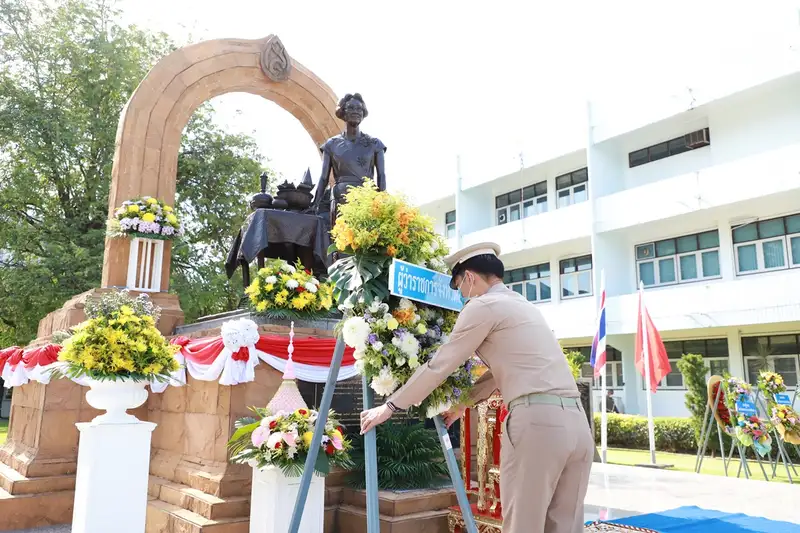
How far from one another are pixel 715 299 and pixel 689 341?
7.50ft

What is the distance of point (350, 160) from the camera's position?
21.2 feet

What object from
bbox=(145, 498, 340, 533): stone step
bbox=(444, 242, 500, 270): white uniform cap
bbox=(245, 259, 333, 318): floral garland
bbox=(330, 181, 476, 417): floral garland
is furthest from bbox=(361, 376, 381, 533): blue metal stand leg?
bbox=(245, 259, 333, 318): floral garland

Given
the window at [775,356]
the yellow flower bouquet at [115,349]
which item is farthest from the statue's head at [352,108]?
the window at [775,356]

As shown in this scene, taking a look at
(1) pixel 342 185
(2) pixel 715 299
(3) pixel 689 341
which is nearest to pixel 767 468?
(2) pixel 715 299

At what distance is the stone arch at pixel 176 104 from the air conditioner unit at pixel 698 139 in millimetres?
12267

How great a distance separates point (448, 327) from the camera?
360 cm

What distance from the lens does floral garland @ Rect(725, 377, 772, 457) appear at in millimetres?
8930

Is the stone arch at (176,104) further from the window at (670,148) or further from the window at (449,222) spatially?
the window at (449,222)

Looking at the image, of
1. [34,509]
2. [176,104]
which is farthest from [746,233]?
[34,509]

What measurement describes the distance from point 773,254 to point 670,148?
4.35 metres

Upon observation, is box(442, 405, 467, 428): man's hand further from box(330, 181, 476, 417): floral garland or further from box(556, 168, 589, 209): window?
box(556, 168, 589, 209): window

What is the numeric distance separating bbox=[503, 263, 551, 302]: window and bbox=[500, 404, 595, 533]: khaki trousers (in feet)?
63.0

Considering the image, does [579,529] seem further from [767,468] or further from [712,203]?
[712,203]

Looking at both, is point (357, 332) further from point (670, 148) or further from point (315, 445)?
point (670, 148)
